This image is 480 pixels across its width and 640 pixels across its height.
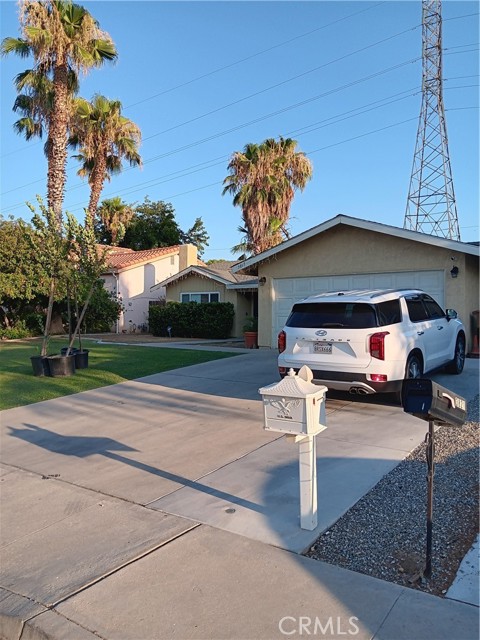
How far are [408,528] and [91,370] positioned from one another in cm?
980

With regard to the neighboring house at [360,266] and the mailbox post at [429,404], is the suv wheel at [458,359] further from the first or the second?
the mailbox post at [429,404]

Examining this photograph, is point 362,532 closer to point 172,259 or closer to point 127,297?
point 127,297

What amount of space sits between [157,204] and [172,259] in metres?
18.6

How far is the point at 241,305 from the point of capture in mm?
24266

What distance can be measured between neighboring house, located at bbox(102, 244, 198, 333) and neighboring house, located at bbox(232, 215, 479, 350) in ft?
45.3

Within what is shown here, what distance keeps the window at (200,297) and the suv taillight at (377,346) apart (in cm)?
1820

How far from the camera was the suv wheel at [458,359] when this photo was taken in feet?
33.4

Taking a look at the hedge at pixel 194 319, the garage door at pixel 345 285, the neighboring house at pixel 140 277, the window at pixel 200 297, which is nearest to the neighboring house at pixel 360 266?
the garage door at pixel 345 285

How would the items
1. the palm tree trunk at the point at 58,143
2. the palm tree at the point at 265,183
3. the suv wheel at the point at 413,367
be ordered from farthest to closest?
the palm tree at the point at 265,183 → the palm tree trunk at the point at 58,143 → the suv wheel at the point at 413,367

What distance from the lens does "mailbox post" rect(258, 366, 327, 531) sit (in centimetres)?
364

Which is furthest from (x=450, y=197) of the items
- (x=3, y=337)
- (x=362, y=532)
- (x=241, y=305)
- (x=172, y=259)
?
(x=362, y=532)

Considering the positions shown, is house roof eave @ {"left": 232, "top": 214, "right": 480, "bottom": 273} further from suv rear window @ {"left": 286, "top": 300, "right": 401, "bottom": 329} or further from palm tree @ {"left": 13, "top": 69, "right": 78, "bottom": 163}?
palm tree @ {"left": 13, "top": 69, "right": 78, "bottom": 163}

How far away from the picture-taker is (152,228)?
4709 centimetres

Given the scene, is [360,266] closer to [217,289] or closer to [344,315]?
[344,315]
